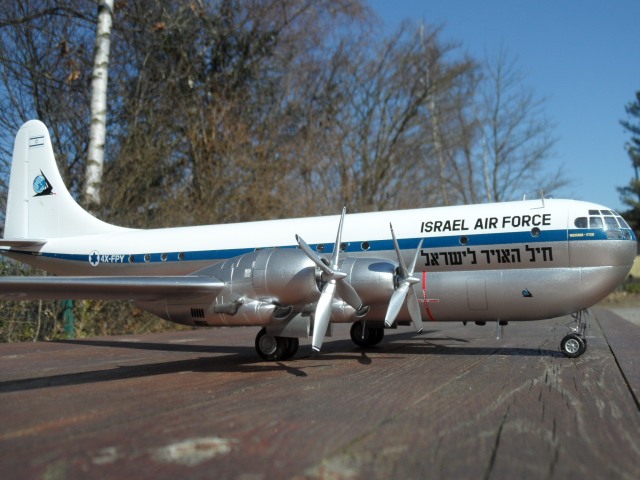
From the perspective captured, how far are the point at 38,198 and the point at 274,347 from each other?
901 centimetres

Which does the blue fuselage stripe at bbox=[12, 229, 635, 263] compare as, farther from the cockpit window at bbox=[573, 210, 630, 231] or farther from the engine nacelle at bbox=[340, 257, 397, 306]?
the engine nacelle at bbox=[340, 257, 397, 306]

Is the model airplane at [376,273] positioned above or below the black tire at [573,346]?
above

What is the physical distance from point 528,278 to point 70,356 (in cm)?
894

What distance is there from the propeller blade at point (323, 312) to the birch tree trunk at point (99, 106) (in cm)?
1210

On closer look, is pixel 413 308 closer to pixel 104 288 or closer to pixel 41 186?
pixel 104 288

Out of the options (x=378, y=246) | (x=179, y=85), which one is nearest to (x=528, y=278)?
(x=378, y=246)

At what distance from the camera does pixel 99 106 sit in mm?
19578

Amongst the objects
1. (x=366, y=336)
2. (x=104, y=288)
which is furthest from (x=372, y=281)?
(x=104, y=288)

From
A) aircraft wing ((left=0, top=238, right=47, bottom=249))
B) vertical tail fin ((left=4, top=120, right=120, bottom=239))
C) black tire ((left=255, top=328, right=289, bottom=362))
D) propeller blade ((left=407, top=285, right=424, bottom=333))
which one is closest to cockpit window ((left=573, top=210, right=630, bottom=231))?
propeller blade ((left=407, top=285, right=424, bottom=333))

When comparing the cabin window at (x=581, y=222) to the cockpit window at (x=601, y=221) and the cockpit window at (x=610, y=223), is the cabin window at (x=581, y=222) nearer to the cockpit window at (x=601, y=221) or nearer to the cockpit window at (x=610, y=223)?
the cockpit window at (x=601, y=221)

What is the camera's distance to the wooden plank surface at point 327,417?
167 inches

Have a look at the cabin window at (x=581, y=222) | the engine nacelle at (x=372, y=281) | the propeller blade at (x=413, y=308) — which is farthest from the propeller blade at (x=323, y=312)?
the cabin window at (x=581, y=222)

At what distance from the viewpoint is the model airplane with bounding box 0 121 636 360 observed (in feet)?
30.6

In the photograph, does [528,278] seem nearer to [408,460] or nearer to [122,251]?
[408,460]
